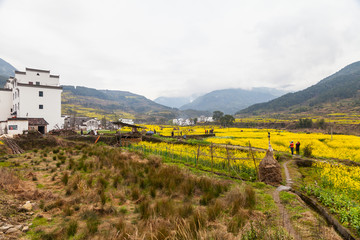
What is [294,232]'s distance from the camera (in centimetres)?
473

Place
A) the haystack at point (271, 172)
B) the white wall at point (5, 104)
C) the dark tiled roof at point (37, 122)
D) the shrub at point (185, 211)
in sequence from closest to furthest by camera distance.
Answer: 1. the shrub at point (185, 211)
2. the haystack at point (271, 172)
3. the dark tiled roof at point (37, 122)
4. the white wall at point (5, 104)

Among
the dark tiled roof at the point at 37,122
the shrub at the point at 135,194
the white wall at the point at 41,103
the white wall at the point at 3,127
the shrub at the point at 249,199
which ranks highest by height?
the white wall at the point at 41,103

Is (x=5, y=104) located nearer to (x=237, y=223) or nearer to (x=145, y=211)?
(x=145, y=211)

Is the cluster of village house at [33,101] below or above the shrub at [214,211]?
above

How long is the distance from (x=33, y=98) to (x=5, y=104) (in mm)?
8989

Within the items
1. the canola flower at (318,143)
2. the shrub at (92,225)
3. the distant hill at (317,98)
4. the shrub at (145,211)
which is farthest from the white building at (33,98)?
the distant hill at (317,98)

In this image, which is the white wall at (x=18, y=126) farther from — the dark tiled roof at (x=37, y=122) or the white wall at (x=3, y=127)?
the dark tiled roof at (x=37, y=122)

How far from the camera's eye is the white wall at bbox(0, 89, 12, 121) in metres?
36.1

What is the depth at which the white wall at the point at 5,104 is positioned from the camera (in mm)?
36094

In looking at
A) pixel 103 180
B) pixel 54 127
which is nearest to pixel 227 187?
pixel 103 180

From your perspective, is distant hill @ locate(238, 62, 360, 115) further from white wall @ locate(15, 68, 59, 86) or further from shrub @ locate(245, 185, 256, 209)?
shrub @ locate(245, 185, 256, 209)

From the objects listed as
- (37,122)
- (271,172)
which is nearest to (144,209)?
(271,172)

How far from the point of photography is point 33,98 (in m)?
33.1

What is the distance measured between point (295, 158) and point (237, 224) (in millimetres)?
12765
